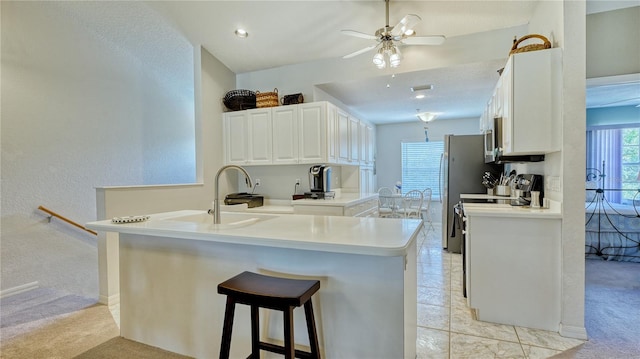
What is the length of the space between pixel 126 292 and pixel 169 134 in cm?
364

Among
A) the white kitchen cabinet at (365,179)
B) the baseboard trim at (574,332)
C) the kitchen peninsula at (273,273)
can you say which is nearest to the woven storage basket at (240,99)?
the white kitchen cabinet at (365,179)

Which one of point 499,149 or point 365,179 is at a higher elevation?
point 499,149

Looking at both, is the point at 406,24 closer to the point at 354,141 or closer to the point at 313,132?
the point at 313,132

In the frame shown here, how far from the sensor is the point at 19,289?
3197 millimetres

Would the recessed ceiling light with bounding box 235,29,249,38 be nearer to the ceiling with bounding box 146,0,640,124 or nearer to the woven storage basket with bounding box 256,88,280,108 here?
the ceiling with bounding box 146,0,640,124

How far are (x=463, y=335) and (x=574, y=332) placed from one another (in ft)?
2.52

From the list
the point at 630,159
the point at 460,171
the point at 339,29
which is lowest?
the point at 460,171

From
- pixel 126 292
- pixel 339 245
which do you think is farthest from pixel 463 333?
pixel 126 292

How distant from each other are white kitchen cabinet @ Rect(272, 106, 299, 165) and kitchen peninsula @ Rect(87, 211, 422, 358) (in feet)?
6.01

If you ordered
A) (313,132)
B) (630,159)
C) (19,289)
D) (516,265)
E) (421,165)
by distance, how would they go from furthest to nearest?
1. (421,165)
2. (630,159)
3. (313,132)
4. (19,289)
5. (516,265)

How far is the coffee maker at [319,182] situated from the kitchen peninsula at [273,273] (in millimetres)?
1711

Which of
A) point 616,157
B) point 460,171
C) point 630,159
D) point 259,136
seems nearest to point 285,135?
point 259,136

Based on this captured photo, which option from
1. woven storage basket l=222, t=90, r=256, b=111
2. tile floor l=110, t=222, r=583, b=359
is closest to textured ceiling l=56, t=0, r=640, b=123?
woven storage basket l=222, t=90, r=256, b=111

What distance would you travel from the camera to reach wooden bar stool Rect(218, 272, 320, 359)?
1.26 metres
